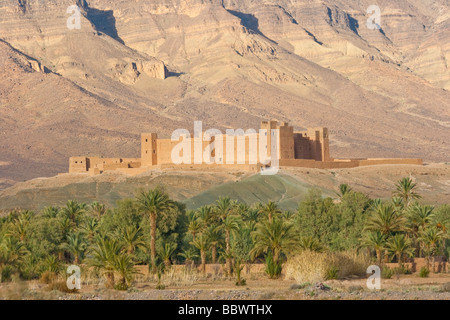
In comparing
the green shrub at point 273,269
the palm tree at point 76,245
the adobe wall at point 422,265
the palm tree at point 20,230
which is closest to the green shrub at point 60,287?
the green shrub at point 273,269

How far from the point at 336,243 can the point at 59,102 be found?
151049mm

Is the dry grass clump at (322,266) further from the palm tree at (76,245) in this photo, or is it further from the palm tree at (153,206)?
the palm tree at (76,245)

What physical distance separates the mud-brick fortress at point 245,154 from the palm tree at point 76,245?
47.7m

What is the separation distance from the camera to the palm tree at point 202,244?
45.8 meters

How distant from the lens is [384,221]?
47375 mm

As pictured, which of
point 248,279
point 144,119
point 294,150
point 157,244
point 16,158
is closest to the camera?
point 248,279

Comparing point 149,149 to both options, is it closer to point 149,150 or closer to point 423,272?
point 149,150

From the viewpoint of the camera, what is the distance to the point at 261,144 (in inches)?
3829

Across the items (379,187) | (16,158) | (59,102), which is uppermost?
(59,102)

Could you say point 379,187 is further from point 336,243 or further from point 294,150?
point 336,243

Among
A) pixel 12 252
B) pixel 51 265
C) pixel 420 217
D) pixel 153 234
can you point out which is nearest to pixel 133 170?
pixel 420 217

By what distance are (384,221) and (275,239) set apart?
7.08 metres

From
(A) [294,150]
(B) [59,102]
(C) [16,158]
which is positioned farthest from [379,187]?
(B) [59,102]

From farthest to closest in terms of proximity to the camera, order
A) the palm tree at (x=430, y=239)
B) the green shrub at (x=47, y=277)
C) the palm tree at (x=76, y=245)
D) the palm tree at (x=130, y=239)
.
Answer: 1. the palm tree at (x=430, y=239)
2. the palm tree at (x=76, y=245)
3. the palm tree at (x=130, y=239)
4. the green shrub at (x=47, y=277)
